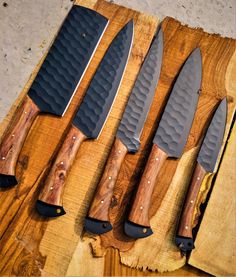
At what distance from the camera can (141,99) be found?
180 cm

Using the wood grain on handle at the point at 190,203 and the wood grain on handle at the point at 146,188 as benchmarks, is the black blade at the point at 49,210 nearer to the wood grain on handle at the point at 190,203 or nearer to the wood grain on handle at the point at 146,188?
the wood grain on handle at the point at 146,188

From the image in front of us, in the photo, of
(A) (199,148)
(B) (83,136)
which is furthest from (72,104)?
(A) (199,148)

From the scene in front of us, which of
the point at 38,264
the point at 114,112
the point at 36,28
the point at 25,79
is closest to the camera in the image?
the point at 38,264

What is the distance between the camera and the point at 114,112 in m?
1.82

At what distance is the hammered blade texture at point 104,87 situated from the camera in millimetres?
1726

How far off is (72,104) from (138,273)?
895mm

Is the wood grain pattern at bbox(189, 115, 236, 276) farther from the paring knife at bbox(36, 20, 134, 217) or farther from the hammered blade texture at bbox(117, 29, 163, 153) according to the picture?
the paring knife at bbox(36, 20, 134, 217)

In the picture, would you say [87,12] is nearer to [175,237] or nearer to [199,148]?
[199,148]

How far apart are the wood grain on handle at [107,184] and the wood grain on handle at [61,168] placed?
16 cm

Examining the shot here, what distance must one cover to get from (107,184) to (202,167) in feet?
1.57

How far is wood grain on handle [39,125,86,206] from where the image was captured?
1585 mm

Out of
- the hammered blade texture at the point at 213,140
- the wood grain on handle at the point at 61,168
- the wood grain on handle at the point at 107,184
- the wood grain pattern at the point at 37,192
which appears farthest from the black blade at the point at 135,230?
the hammered blade texture at the point at 213,140

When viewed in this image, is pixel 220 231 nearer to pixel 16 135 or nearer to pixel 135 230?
pixel 135 230

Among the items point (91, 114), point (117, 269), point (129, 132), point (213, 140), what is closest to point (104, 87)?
point (91, 114)
